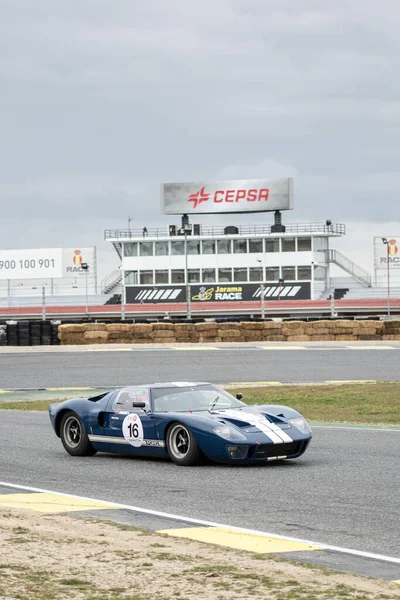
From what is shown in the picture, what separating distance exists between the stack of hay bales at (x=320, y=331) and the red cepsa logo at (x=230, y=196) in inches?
1500

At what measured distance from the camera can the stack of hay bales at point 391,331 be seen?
38344 millimetres

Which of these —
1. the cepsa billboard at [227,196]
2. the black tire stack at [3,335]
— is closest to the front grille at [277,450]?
the black tire stack at [3,335]

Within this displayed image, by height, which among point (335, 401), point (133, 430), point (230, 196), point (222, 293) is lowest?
point (335, 401)

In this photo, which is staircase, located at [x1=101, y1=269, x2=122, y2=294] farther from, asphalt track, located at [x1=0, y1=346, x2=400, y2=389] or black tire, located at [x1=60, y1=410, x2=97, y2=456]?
black tire, located at [x1=60, y1=410, x2=97, y2=456]

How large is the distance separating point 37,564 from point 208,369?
23.1 m

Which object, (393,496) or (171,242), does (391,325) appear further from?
(171,242)

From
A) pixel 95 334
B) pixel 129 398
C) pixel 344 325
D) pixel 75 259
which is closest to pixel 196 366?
pixel 95 334

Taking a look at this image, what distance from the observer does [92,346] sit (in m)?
37.9

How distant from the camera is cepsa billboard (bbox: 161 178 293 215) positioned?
75750mm

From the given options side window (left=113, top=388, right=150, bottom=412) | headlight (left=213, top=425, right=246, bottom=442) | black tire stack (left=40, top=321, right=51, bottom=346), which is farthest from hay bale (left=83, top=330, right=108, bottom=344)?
headlight (left=213, top=425, right=246, bottom=442)

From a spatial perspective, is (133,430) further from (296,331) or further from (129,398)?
(296,331)

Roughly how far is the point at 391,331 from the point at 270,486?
95.2ft

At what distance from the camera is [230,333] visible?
127 ft

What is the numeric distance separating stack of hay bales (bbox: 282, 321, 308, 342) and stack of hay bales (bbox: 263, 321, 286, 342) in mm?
241
